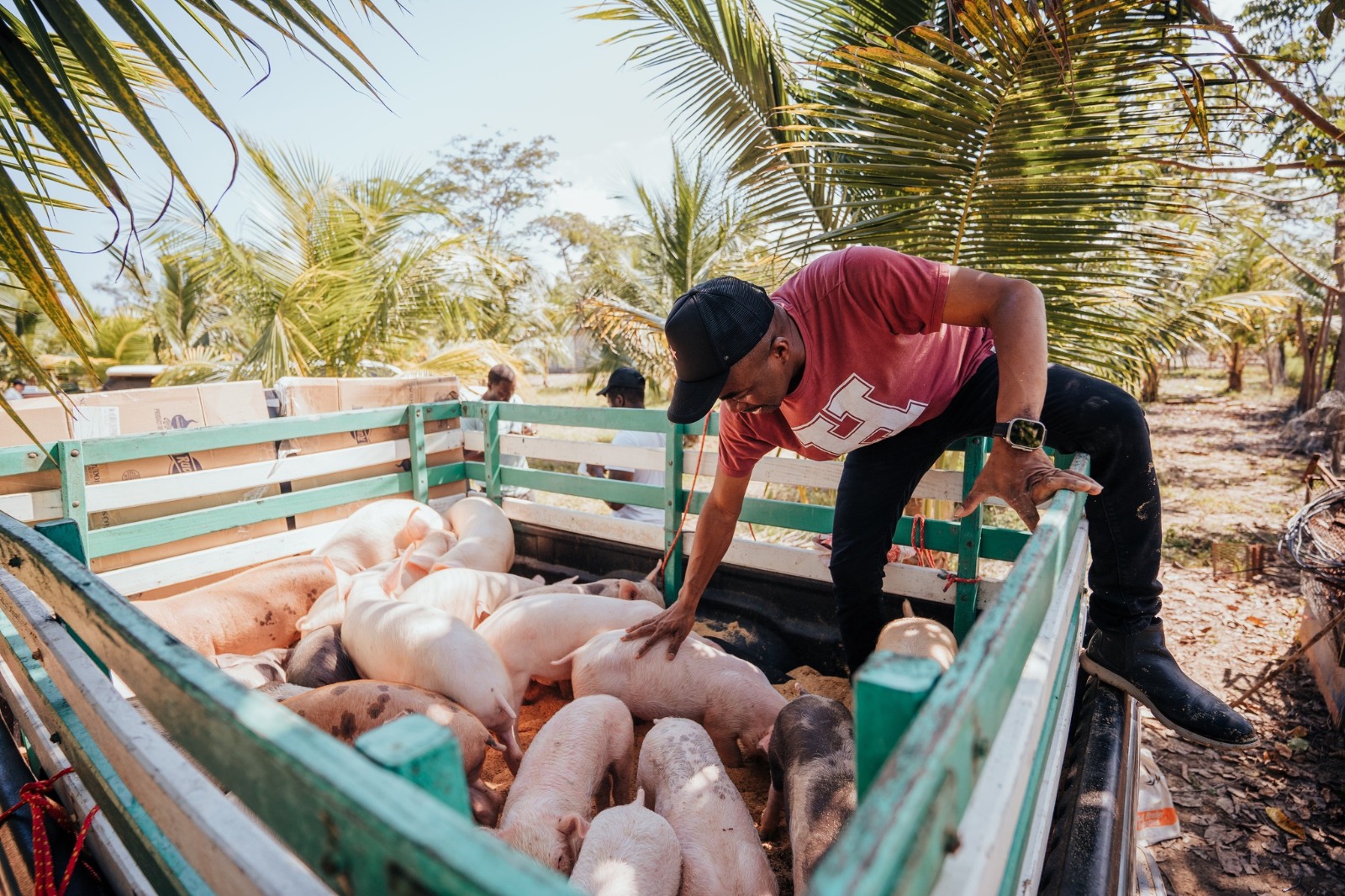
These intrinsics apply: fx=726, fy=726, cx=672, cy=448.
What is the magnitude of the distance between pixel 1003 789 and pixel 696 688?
208cm

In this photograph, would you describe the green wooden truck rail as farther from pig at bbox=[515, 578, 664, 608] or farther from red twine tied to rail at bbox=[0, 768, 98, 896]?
pig at bbox=[515, 578, 664, 608]

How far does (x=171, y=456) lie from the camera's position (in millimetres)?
3488

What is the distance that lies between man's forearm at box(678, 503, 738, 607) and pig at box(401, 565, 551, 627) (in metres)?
1.10

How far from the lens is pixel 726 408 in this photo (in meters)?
2.76

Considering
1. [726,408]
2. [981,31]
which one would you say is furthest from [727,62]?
[726,408]

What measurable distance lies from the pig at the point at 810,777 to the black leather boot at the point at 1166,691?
0.87 metres

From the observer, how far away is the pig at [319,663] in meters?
2.93

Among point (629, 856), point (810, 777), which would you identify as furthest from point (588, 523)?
point (629, 856)

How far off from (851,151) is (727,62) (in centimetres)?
141

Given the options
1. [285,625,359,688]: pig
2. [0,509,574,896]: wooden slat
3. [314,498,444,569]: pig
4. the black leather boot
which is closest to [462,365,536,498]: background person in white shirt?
[314,498,444,569]: pig

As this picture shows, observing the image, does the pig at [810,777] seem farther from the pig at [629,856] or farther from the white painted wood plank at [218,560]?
the white painted wood plank at [218,560]

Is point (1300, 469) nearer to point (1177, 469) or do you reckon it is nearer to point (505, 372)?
point (1177, 469)

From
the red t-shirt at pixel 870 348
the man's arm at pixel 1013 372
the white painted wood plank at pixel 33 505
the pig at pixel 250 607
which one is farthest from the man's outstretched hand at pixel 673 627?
the white painted wood plank at pixel 33 505

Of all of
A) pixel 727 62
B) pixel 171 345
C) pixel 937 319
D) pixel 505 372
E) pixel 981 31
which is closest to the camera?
pixel 937 319
